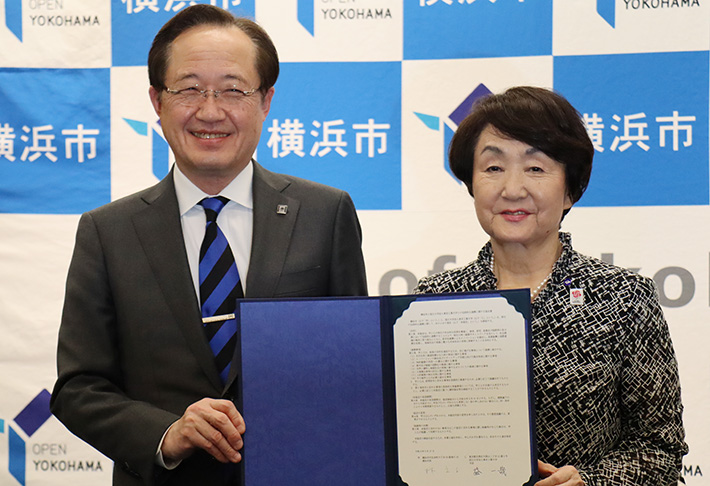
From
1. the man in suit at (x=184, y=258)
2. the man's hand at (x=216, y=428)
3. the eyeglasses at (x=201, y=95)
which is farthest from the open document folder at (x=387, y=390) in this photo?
the eyeglasses at (x=201, y=95)

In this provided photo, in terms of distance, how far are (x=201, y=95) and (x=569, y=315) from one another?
92 centimetres

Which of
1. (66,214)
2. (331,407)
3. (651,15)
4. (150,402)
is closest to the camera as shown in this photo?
(331,407)

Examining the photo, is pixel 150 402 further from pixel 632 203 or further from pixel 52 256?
pixel 632 203

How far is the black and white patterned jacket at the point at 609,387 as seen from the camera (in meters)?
1.58

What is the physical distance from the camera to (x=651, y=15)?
2789 mm

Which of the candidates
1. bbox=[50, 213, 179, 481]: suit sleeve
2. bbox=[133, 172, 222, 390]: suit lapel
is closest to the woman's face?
bbox=[133, 172, 222, 390]: suit lapel

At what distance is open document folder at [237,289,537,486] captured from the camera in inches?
56.8

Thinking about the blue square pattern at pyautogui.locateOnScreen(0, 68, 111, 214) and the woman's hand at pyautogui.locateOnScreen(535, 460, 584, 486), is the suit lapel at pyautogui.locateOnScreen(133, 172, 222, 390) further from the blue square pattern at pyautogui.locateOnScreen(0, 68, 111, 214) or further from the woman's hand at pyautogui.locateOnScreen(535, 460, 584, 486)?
the blue square pattern at pyautogui.locateOnScreen(0, 68, 111, 214)

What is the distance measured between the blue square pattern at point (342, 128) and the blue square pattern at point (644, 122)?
63 centimetres

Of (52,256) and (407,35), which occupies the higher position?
(407,35)

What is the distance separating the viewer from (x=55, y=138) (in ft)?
9.78

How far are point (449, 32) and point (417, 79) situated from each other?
0.67 feet

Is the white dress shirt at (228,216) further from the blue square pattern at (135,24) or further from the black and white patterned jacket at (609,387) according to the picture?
the blue square pattern at (135,24)

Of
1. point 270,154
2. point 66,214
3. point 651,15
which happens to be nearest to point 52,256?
point 66,214
